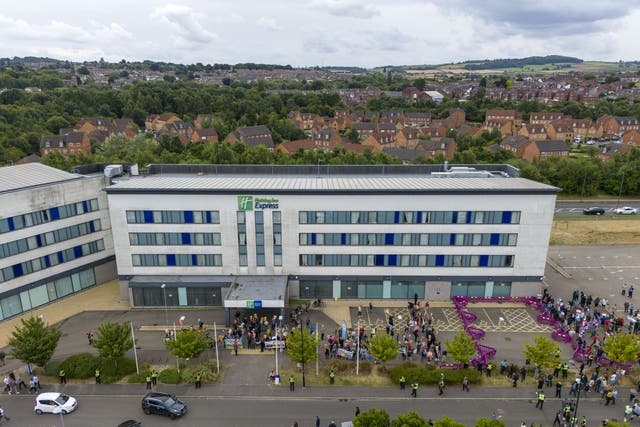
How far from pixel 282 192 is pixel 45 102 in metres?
158

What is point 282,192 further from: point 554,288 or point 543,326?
point 554,288

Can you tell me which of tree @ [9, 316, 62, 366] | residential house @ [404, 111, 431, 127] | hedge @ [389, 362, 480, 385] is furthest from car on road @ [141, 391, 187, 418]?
residential house @ [404, 111, 431, 127]

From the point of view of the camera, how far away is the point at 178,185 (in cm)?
4406

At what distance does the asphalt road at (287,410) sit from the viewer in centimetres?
2839

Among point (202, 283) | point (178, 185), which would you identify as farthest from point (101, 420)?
point (178, 185)

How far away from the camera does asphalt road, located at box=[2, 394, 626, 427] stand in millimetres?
28391

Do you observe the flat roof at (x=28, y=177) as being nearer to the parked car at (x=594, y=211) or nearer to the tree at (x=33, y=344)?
the tree at (x=33, y=344)

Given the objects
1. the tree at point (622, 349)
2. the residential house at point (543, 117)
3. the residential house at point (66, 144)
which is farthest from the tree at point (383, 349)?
the residential house at point (543, 117)

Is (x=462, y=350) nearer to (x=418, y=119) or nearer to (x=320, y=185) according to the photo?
(x=320, y=185)

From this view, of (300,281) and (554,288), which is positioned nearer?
(300,281)

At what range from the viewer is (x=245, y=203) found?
139 feet

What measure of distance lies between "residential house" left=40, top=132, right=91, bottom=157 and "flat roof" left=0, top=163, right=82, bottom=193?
80.9 m

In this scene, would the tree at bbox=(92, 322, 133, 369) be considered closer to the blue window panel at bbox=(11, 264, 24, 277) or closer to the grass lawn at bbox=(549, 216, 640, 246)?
the blue window panel at bbox=(11, 264, 24, 277)

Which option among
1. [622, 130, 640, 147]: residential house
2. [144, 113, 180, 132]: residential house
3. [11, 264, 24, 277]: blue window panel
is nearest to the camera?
[11, 264, 24, 277]: blue window panel
